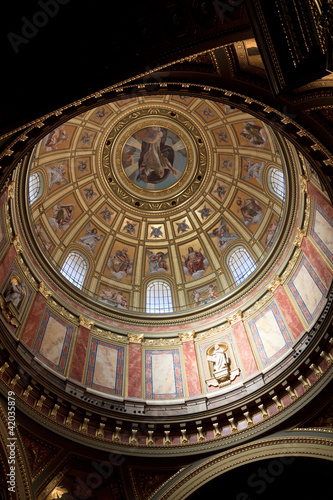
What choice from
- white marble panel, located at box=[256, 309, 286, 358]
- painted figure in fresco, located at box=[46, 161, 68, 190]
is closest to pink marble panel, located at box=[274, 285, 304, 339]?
white marble panel, located at box=[256, 309, 286, 358]

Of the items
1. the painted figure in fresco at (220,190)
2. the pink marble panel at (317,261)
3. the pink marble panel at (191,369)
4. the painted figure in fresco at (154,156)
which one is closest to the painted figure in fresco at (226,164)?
the painted figure in fresco at (220,190)

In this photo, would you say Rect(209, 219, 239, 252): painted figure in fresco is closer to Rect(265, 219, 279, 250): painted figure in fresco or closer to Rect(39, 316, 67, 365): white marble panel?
Rect(265, 219, 279, 250): painted figure in fresco

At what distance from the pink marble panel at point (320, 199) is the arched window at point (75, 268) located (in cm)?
1288

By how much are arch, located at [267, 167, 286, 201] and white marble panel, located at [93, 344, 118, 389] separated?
11761 mm

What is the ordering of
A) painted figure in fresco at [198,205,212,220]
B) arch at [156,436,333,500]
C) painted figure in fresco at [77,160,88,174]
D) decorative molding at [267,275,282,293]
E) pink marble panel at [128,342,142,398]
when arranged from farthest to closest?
painted figure in fresco at [198,205,212,220] < painted figure in fresco at [77,160,88,174] < decorative molding at [267,275,282,293] < pink marble panel at [128,342,142,398] < arch at [156,436,333,500]

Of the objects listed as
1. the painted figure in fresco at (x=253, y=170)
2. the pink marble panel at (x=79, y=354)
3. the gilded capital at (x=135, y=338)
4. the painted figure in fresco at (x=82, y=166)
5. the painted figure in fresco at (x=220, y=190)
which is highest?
the painted figure in fresco at (x=82, y=166)

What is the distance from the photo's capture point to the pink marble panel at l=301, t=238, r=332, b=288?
16.9 metres

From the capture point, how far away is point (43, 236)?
75.0ft

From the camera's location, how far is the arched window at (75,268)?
23.3 metres

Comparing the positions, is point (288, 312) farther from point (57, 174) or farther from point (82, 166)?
point (82, 166)

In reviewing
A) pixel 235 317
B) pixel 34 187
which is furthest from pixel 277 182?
pixel 34 187

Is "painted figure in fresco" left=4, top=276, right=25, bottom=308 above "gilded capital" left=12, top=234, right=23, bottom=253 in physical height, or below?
below

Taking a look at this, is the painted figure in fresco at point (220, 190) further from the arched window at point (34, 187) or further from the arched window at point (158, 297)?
the arched window at point (34, 187)

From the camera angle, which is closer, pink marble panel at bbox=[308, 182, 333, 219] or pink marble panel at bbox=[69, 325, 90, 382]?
pink marble panel at bbox=[308, 182, 333, 219]
